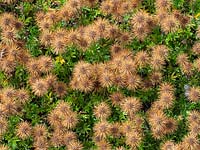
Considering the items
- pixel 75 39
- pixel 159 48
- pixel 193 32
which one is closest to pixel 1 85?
→ pixel 75 39

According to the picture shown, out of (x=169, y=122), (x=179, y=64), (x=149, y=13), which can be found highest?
(x=149, y=13)

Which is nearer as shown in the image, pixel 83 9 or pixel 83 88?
pixel 83 88

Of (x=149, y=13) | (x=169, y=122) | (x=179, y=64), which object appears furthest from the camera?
(x=149, y=13)

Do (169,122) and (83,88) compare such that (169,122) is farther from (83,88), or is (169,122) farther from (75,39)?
(75,39)

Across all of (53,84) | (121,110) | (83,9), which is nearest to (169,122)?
(121,110)

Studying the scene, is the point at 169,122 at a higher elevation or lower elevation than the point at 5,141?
higher

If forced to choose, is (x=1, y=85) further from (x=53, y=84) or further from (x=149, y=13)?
(x=149, y=13)

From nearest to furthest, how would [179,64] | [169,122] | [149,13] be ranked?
1. [169,122]
2. [179,64]
3. [149,13]
